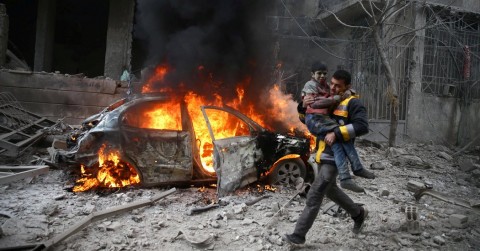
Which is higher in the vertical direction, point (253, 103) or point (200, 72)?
point (200, 72)

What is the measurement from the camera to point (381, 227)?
442 centimetres

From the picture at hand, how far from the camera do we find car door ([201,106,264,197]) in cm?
522

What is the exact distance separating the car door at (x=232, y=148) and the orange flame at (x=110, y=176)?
4.77ft

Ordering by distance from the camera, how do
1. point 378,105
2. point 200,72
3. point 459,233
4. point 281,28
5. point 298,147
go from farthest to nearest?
point 281,28 → point 378,105 → point 200,72 → point 298,147 → point 459,233

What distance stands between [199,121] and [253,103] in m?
1.42

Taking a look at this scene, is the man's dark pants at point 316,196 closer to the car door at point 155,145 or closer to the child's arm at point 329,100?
the child's arm at point 329,100

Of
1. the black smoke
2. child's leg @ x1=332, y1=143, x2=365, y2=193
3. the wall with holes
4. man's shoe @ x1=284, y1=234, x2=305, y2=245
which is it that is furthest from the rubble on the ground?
the wall with holes

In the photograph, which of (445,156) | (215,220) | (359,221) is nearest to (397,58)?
(445,156)

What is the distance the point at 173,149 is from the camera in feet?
18.5

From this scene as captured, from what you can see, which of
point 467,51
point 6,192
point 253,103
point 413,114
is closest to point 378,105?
point 413,114

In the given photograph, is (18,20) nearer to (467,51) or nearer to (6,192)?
(6,192)

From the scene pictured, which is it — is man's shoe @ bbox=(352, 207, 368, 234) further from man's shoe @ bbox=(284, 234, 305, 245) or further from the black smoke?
the black smoke

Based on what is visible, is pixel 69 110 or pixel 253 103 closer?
pixel 253 103

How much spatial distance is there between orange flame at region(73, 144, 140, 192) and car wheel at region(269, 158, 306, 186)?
7.74ft
